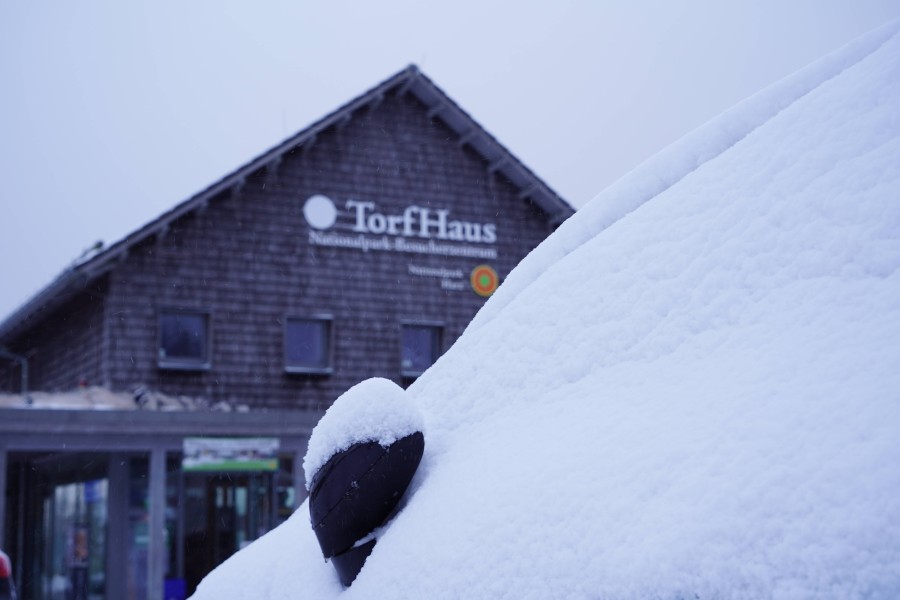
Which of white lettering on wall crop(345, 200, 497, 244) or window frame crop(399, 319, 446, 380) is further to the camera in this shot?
white lettering on wall crop(345, 200, 497, 244)

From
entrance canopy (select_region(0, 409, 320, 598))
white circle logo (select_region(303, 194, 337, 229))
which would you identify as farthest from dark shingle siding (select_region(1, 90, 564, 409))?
entrance canopy (select_region(0, 409, 320, 598))

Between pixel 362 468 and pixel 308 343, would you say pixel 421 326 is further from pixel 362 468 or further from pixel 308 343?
pixel 362 468

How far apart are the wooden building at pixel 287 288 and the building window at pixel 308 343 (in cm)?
3

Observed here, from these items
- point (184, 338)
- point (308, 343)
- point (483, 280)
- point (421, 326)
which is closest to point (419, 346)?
point (421, 326)

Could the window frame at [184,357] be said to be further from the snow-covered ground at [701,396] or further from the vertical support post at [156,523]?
the snow-covered ground at [701,396]

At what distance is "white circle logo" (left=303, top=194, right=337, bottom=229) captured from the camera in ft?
59.3

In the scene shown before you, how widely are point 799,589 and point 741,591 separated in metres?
0.09

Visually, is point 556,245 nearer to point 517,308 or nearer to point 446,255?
point 517,308

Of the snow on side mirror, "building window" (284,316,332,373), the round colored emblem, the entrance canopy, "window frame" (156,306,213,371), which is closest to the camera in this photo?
the snow on side mirror

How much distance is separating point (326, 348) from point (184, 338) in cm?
249

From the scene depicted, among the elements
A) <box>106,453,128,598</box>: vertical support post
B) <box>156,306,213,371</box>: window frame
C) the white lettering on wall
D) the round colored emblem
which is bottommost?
<box>106,453,128,598</box>: vertical support post

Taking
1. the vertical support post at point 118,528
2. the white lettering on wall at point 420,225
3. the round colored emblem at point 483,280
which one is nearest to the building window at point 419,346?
the round colored emblem at point 483,280

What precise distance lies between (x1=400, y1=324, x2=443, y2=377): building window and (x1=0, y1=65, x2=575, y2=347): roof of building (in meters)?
3.43

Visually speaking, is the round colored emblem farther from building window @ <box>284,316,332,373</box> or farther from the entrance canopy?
the entrance canopy
